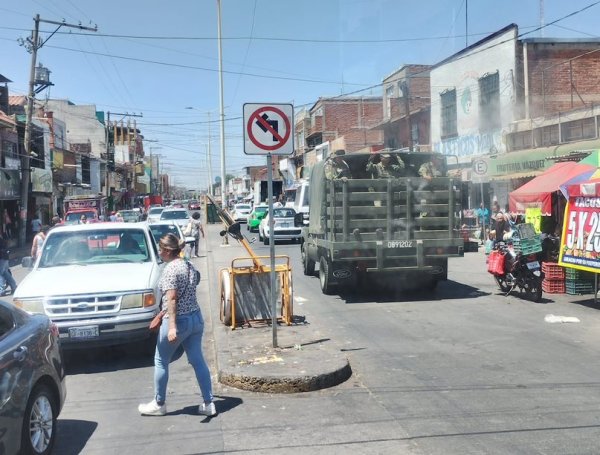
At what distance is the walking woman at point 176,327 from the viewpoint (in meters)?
5.11

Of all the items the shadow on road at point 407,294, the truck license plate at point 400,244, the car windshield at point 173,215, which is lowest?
the shadow on road at point 407,294

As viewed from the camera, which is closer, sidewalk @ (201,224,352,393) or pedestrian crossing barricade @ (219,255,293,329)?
sidewalk @ (201,224,352,393)

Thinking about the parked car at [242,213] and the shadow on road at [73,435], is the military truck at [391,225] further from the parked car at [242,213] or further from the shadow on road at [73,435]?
the parked car at [242,213]

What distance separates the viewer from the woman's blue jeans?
515 centimetres

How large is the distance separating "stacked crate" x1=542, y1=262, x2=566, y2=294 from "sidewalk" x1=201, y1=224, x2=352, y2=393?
557 centimetres

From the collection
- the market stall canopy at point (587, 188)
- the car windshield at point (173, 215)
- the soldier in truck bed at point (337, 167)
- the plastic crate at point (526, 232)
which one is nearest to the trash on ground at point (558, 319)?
the plastic crate at point (526, 232)

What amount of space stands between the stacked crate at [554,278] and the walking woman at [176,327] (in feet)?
28.9

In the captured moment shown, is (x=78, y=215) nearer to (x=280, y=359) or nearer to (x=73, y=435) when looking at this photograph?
(x=280, y=359)

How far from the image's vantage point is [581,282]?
37.7 ft

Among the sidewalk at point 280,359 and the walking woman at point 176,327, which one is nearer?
the walking woman at point 176,327

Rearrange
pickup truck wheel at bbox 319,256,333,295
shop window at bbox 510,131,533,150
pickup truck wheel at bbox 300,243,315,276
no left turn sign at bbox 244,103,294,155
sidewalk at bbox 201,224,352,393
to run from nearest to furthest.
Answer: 1. sidewalk at bbox 201,224,352,393
2. no left turn sign at bbox 244,103,294,155
3. pickup truck wheel at bbox 319,256,333,295
4. pickup truck wheel at bbox 300,243,315,276
5. shop window at bbox 510,131,533,150

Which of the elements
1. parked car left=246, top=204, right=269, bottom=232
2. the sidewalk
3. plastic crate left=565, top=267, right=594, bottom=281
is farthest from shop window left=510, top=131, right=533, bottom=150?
the sidewalk

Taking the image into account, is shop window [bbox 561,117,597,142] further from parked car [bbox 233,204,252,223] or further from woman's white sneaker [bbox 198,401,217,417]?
parked car [bbox 233,204,252,223]

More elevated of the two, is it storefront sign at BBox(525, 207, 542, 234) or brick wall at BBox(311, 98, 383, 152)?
brick wall at BBox(311, 98, 383, 152)
